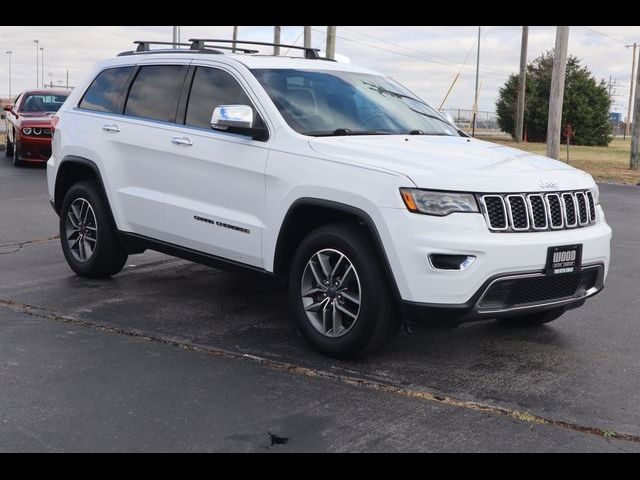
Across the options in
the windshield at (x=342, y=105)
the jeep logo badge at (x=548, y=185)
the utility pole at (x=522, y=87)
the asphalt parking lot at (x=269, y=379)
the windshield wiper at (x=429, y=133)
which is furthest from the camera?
the utility pole at (x=522, y=87)

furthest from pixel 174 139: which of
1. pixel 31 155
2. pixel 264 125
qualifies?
pixel 31 155

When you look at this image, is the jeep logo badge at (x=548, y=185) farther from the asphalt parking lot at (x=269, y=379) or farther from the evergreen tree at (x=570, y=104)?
the evergreen tree at (x=570, y=104)

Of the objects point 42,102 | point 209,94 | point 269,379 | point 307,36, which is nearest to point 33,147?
point 42,102

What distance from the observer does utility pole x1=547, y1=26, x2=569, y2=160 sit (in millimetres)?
22125

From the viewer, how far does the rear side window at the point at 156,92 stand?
22.8ft

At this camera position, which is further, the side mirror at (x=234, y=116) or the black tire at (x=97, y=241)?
the black tire at (x=97, y=241)

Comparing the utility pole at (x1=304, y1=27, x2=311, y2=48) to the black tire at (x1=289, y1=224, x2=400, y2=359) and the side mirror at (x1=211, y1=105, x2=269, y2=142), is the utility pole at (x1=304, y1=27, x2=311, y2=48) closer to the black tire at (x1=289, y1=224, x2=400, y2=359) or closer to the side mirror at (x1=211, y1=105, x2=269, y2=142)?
the side mirror at (x1=211, y1=105, x2=269, y2=142)

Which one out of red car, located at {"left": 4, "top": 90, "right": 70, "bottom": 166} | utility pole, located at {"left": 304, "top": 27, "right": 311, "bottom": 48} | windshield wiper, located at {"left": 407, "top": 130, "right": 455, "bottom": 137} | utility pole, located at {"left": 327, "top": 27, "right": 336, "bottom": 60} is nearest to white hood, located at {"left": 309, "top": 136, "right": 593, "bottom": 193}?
windshield wiper, located at {"left": 407, "top": 130, "right": 455, "bottom": 137}

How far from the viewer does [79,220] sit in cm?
775

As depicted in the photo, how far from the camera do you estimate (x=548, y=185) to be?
17.8 feet

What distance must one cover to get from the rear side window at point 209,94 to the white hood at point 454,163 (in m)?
0.97

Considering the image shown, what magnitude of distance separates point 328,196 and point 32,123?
1525cm

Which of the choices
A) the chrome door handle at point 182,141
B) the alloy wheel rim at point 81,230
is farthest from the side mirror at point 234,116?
the alloy wheel rim at point 81,230

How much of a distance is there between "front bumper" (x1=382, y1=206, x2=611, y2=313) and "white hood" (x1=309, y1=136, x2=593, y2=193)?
0.72 feet
